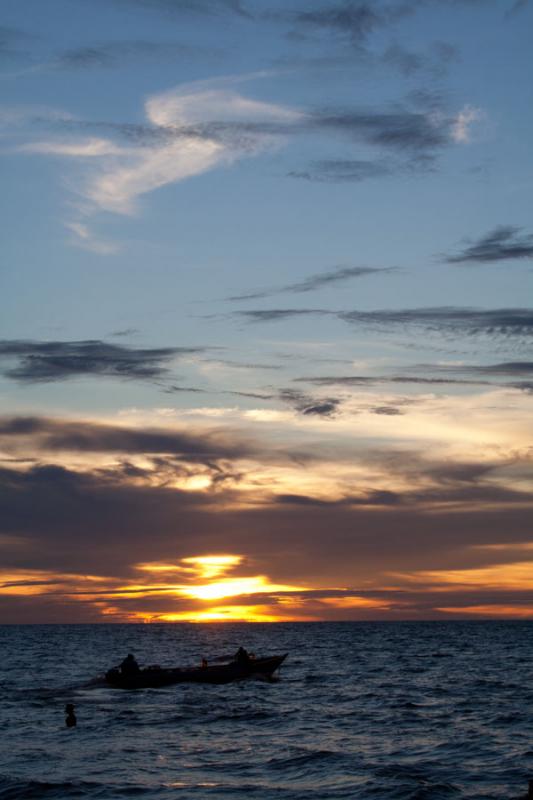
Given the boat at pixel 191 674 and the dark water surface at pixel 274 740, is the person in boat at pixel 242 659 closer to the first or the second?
the boat at pixel 191 674

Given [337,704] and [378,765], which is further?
[337,704]

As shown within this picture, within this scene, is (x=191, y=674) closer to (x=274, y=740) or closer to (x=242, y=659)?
(x=242, y=659)

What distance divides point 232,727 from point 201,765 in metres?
12.2

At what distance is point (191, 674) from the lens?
7550 cm

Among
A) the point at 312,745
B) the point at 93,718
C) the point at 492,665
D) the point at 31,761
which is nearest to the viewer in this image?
the point at 31,761

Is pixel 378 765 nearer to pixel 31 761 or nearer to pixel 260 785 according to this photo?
pixel 260 785

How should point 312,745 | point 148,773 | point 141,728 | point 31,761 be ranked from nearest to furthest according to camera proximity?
point 148,773, point 31,761, point 312,745, point 141,728

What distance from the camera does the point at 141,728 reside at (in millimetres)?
52844

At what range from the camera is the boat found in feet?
241

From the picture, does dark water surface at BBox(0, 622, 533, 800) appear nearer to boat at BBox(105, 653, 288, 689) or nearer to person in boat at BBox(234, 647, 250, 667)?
boat at BBox(105, 653, 288, 689)

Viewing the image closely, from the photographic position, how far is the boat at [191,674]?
73.4 metres

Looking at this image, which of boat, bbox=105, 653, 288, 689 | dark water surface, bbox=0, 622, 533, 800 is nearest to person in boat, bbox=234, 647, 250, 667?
boat, bbox=105, 653, 288, 689

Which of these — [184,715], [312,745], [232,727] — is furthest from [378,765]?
[184,715]

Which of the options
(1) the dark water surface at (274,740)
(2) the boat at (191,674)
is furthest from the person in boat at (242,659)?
(1) the dark water surface at (274,740)
